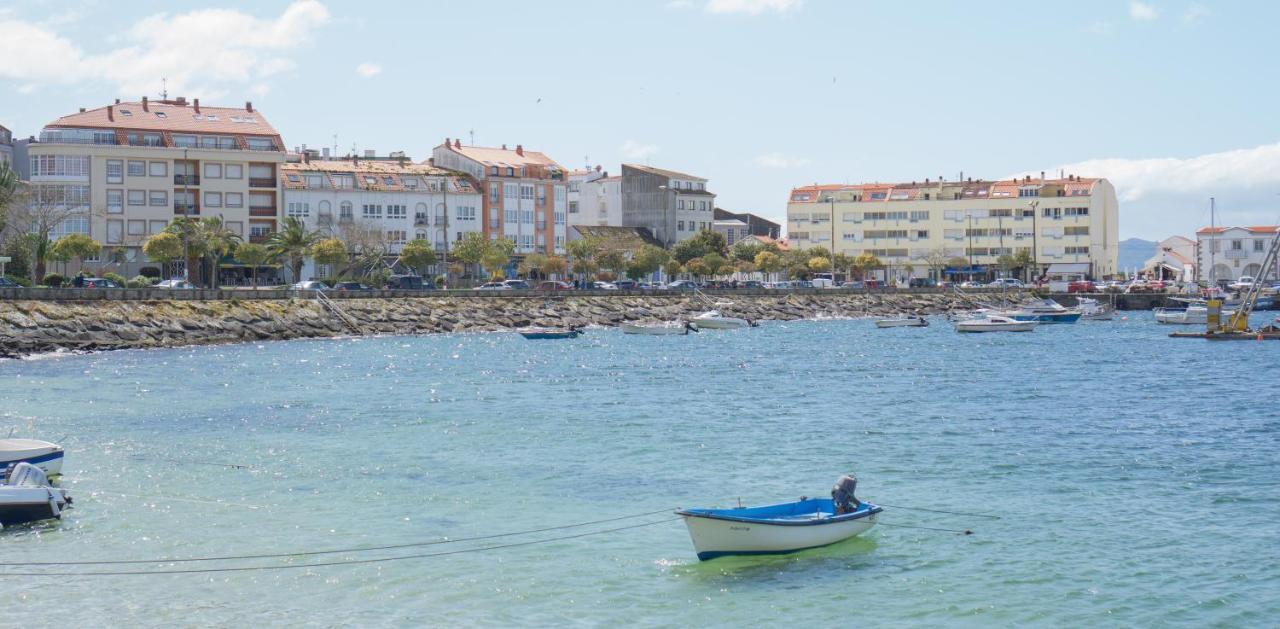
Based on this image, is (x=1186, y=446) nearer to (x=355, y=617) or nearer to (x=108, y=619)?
(x=355, y=617)

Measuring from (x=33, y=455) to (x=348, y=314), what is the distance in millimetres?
64327

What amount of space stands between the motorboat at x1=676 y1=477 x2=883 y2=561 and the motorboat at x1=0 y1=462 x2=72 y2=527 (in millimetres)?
12673

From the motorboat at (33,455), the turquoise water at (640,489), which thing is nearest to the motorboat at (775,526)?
the turquoise water at (640,489)

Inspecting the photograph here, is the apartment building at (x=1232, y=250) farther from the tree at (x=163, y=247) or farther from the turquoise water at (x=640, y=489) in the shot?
the tree at (x=163, y=247)

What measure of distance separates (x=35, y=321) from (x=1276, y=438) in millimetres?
60729

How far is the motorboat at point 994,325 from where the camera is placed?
10181 centimetres

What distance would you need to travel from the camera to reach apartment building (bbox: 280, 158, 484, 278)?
12044 centimetres

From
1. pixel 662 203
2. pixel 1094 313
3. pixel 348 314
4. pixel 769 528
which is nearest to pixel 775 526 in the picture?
pixel 769 528

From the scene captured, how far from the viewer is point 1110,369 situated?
6644 cm

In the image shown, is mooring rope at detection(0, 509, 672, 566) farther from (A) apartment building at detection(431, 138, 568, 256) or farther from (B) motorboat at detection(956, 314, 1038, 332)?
(A) apartment building at detection(431, 138, 568, 256)

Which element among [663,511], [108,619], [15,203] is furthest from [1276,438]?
[15,203]

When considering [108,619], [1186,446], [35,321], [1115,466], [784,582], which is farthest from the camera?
[35,321]

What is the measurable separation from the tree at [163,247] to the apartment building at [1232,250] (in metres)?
128

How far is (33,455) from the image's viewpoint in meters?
28.8
